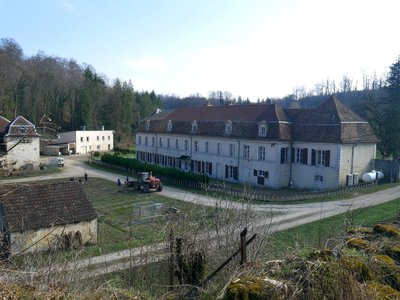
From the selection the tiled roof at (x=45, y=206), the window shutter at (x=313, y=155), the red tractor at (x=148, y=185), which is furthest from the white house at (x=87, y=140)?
the tiled roof at (x=45, y=206)

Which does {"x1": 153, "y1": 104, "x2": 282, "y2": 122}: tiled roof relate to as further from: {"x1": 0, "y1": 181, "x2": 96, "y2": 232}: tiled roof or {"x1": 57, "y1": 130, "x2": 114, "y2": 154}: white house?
{"x1": 57, "y1": 130, "x2": 114, "y2": 154}: white house

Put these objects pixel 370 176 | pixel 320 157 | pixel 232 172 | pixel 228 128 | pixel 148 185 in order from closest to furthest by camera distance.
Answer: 1. pixel 320 157
2. pixel 148 185
3. pixel 370 176
4. pixel 232 172
5. pixel 228 128

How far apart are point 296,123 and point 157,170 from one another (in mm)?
14296

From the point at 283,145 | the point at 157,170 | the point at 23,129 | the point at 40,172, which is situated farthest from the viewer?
the point at 40,172

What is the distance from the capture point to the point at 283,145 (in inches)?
1367

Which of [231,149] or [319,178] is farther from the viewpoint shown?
[231,149]

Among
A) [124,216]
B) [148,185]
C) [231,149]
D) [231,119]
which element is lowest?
[124,216]

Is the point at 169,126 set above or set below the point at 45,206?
above

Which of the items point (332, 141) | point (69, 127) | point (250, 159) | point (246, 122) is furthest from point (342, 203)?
point (69, 127)

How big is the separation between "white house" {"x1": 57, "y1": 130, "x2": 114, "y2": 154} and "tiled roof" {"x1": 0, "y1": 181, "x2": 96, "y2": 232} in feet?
145

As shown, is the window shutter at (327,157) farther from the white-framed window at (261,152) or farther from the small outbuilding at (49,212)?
the small outbuilding at (49,212)

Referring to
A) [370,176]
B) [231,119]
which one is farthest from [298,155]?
[231,119]

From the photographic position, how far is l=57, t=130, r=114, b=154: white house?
6500 centimetres

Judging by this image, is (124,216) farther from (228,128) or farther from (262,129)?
(228,128)
